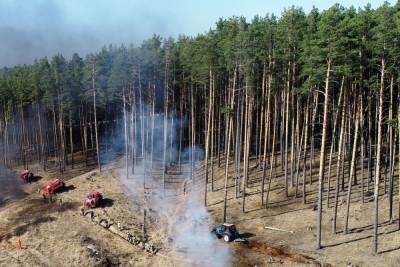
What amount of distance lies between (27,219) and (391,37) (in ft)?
106

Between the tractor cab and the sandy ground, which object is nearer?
the sandy ground

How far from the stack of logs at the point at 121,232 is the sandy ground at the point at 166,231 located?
18.4 inches

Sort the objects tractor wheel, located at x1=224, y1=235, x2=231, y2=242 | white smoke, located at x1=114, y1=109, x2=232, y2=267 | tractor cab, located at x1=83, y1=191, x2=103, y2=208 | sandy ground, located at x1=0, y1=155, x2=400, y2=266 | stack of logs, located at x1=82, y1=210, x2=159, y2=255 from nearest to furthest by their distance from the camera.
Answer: sandy ground, located at x1=0, y1=155, x2=400, y2=266
white smoke, located at x1=114, y1=109, x2=232, y2=267
tractor wheel, located at x1=224, y1=235, x2=231, y2=242
stack of logs, located at x1=82, y1=210, x2=159, y2=255
tractor cab, located at x1=83, y1=191, x2=103, y2=208

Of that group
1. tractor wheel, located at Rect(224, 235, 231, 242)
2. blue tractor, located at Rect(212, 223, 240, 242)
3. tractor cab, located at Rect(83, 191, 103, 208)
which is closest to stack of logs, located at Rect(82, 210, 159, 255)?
tractor cab, located at Rect(83, 191, 103, 208)

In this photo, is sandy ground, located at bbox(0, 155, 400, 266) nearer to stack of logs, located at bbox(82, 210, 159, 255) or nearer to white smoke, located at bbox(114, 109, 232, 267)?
white smoke, located at bbox(114, 109, 232, 267)

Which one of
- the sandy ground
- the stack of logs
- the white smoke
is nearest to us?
the sandy ground

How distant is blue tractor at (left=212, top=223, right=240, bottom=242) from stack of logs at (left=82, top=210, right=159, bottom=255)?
464 centimetres

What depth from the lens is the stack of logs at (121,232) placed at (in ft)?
108

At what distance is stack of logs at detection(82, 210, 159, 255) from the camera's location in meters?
32.8

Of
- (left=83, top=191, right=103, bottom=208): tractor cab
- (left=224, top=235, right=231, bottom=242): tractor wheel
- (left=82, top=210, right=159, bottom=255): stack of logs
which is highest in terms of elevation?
(left=83, top=191, right=103, bottom=208): tractor cab

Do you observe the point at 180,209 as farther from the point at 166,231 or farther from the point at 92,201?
the point at 92,201

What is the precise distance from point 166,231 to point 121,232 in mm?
3532

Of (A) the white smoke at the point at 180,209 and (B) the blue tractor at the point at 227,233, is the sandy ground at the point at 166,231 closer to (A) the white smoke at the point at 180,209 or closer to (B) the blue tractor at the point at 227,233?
(A) the white smoke at the point at 180,209

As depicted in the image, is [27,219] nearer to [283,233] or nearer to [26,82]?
[283,233]
